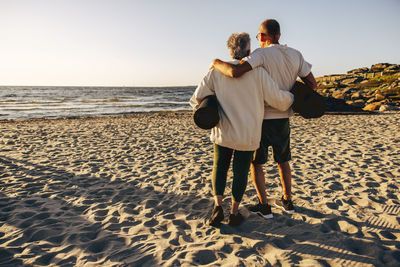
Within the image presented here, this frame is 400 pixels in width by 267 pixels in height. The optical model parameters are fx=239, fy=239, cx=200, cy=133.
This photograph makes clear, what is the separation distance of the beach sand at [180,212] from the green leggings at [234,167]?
0.52m

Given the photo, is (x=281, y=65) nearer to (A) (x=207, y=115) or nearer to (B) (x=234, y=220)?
(A) (x=207, y=115)

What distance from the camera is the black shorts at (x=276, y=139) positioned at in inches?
103

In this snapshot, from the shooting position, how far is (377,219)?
9.55ft

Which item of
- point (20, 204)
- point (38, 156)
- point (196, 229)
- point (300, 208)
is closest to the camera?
point (196, 229)

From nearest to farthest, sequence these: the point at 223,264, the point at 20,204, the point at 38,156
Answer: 1. the point at 223,264
2. the point at 20,204
3. the point at 38,156

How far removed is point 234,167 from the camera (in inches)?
102

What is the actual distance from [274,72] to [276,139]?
738mm

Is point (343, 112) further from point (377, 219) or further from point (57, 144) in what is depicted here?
point (57, 144)

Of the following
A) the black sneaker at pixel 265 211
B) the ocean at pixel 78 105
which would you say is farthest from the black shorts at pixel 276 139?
the ocean at pixel 78 105

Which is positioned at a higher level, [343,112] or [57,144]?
[343,112]

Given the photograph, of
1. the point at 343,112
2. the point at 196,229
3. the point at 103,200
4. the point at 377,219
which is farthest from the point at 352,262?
the point at 343,112

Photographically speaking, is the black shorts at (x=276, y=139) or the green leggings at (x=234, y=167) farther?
the black shorts at (x=276, y=139)

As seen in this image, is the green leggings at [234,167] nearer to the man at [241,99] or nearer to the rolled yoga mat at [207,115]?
the man at [241,99]

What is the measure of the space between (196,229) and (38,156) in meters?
5.29
